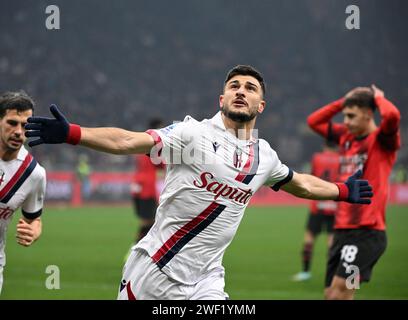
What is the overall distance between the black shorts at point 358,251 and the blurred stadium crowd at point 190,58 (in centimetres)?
2596

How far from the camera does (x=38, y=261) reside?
1425 centimetres

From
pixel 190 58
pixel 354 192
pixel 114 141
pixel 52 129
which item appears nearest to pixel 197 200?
pixel 114 141

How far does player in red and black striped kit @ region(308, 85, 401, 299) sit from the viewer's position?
7.56m

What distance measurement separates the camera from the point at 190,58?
42250 mm

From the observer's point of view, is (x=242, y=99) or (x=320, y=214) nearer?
(x=242, y=99)

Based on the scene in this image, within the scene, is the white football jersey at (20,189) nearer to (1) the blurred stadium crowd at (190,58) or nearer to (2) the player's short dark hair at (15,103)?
(2) the player's short dark hair at (15,103)

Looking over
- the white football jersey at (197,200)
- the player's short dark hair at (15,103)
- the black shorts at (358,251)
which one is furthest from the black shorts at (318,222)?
the white football jersey at (197,200)

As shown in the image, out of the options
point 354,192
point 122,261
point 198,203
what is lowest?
point 122,261

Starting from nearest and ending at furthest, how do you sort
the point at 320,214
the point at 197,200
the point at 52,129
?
the point at 52,129 → the point at 197,200 → the point at 320,214

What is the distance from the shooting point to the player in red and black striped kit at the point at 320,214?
498 inches

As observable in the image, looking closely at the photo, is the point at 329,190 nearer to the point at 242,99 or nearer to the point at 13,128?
the point at 242,99

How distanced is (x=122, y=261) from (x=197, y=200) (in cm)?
963

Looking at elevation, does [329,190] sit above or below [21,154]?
below

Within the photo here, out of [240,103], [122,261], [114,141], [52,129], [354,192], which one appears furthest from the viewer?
[122,261]
